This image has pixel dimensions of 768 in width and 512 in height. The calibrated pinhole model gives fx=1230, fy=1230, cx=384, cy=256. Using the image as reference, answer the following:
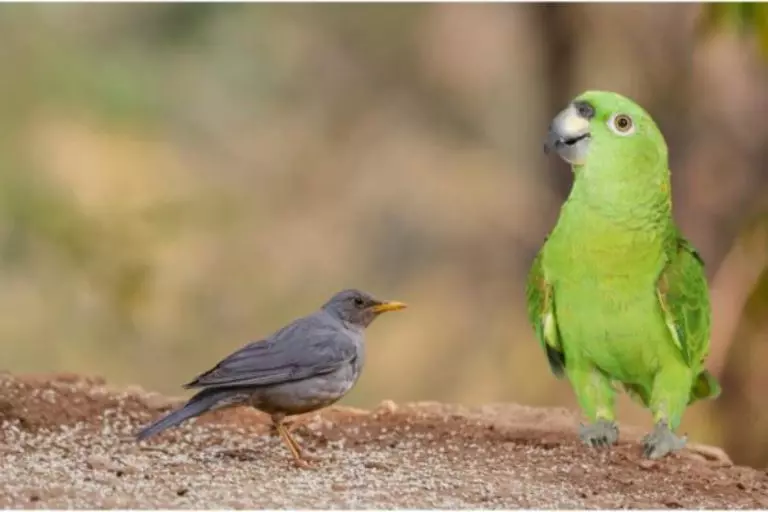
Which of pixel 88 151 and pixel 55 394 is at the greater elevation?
pixel 88 151

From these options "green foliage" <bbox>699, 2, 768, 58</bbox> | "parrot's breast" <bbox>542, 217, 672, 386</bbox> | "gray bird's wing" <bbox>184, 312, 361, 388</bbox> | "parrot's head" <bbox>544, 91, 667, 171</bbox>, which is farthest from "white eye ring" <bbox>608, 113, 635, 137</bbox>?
"green foliage" <bbox>699, 2, 768, 58</bbox>

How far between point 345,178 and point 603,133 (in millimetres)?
4220

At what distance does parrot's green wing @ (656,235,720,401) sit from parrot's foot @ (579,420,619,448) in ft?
1.04

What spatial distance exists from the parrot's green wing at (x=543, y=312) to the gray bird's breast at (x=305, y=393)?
0.57 metres

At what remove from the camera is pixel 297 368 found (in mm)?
3395

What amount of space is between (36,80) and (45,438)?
4178 mm

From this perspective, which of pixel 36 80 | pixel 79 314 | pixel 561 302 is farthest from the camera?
pixel 36 80

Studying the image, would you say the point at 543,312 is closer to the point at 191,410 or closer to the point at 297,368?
the point at 297,368

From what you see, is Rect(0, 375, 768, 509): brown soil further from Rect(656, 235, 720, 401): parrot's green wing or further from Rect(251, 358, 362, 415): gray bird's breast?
Rect(656, 235, 720, 401): parrot's green wing

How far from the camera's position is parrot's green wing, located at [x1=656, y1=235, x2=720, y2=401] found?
3.43 meters

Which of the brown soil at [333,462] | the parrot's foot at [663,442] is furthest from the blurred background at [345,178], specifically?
the parrot's foot at [663,442]

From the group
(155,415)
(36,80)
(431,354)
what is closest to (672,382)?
(155,415)

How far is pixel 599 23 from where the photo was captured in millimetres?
6793

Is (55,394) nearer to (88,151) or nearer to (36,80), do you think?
(88,151)
